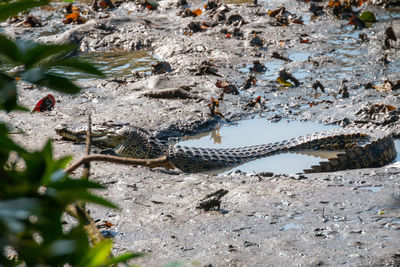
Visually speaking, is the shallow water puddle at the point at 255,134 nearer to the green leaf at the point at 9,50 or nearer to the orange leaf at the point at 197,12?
the green leaf at the point at 9,50

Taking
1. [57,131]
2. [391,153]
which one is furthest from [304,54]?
[57,131]

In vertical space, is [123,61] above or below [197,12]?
below

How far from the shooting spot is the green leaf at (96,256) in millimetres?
771

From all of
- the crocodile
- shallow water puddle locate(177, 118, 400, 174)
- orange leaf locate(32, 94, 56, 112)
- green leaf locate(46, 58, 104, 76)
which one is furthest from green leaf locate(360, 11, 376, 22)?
green leaf locate(46, 58, 104, 76)

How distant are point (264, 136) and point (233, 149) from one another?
77cm

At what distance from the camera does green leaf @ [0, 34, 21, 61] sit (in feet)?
2.75

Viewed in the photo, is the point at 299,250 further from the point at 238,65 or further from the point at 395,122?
the point at 238,65

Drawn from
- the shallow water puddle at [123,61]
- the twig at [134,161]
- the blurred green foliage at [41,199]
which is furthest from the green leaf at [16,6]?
the shallow water puddle at [123,61]

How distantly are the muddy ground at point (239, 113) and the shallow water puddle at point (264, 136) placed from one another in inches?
5.7

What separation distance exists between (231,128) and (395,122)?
2074mm

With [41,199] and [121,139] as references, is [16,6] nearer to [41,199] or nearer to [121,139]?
[41,199]

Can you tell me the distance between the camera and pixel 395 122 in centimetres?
669

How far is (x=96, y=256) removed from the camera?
775 millimetres

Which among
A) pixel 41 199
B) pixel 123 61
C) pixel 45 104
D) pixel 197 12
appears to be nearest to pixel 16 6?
pixel 41 199
